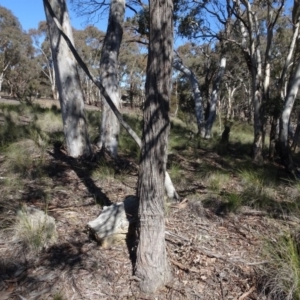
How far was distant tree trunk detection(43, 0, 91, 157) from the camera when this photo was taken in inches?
199

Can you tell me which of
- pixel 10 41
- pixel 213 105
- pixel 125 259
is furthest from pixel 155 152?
pixel 10 41

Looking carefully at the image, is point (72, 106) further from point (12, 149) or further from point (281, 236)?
point (281, 236)

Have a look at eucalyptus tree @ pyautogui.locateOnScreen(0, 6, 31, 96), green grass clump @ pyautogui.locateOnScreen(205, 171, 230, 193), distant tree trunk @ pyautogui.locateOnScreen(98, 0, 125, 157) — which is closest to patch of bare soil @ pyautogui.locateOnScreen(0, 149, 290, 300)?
green grass clump @ pyautogui.locateOnScreen(205, 171, 230, 193)

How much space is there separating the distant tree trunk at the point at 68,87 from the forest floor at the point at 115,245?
0.48 meters

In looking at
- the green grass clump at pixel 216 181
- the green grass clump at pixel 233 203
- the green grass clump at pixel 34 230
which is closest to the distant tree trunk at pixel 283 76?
the green grass clump at pixel 216 181

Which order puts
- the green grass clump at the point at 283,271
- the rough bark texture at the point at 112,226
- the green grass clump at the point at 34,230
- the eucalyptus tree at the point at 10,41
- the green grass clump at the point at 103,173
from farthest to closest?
the eucalyptus tree at the point at 10,41, the green grass clump at the point at 103,173, the rough bark texture at the point at 112,226, the green grass clump at the point at 34,230, the green grass clump at the point at 283,271

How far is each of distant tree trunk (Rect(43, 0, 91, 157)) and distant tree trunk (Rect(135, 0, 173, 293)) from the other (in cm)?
278

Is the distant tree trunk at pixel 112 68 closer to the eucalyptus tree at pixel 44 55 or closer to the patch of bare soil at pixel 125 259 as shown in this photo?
the patch of bare soil at pixel 125 259

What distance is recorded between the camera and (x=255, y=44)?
860 centimetres

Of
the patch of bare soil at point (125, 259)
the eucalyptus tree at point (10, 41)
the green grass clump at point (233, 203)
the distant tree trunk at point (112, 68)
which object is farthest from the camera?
the eucalyptus tree at point (10, 41)

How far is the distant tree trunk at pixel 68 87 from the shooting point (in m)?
5.05

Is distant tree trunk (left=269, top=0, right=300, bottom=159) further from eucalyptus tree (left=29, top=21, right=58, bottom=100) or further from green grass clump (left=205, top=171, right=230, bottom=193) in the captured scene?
eucalyptus tree (left=29, top=21, right=58, bottom=100)

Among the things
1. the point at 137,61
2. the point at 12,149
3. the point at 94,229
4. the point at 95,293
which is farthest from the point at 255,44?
the point at 137,61

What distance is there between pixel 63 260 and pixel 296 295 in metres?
1.93
